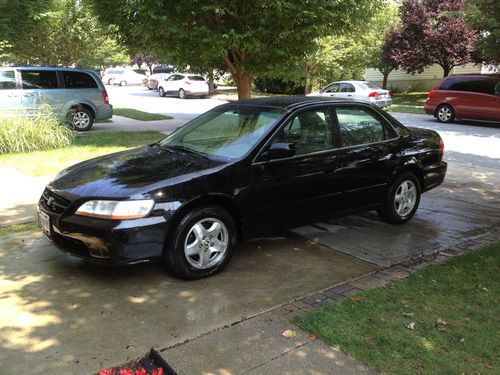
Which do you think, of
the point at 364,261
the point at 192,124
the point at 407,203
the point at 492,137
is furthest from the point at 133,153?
the point at 492,137

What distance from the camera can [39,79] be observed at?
13477 mm

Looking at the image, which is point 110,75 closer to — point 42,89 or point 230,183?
point 42,89

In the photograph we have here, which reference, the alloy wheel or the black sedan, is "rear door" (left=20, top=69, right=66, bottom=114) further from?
the alloy wheel

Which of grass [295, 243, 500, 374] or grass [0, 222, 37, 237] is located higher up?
grass [0, 222, 37, 237]

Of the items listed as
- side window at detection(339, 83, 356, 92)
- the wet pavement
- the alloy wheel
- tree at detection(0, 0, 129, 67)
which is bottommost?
the wet pavement

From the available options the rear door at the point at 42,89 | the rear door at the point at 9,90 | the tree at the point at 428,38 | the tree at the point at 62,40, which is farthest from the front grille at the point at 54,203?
the tree at the point at 428,38

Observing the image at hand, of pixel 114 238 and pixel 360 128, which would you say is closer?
pixel 114 238

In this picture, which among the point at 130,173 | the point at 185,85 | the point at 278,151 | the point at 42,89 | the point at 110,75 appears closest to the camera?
the point at 130,173

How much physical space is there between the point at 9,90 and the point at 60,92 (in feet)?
4.12

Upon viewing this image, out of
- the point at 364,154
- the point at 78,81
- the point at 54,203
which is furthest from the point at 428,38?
the point at 54,203

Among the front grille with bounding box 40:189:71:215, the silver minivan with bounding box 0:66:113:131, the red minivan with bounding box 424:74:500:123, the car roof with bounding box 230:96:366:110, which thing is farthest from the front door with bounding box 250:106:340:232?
the red minivan with bounding box 424:74:500:123

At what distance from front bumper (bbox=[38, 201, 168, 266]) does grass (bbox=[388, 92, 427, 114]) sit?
19.3 m

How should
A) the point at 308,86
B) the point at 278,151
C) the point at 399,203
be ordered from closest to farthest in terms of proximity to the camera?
the point at 278,151 → the point at 399,203 → the point at 308,86

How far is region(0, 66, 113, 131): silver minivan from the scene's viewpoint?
13031 millimetres
